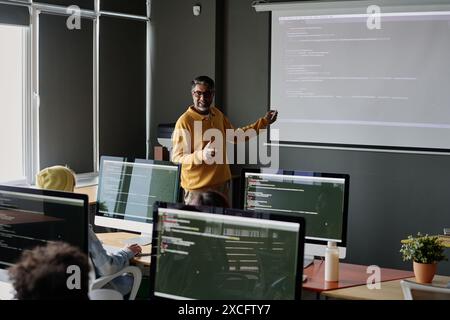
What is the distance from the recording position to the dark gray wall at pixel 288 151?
5363mm

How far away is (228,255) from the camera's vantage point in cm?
229

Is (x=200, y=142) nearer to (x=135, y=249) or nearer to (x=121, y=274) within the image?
(x=135, y=249)

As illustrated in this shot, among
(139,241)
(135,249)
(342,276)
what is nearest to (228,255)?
(342,276)

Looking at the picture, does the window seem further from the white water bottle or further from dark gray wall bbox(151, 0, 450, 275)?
the white water bottle

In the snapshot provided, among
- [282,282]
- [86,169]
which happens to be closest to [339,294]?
[282,282]

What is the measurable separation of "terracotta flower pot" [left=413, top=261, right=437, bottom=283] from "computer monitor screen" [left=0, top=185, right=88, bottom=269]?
149 cm

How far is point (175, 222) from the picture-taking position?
7.85 feet

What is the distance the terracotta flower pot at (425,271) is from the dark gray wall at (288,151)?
92.0 inches

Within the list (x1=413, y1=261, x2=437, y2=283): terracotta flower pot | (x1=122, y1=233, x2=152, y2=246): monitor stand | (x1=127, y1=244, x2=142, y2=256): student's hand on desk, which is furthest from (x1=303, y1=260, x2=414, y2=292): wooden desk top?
(x1=122, y1=233, x2=152, y2=246): monitor stand

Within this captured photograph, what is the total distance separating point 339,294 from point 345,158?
9.45 feet

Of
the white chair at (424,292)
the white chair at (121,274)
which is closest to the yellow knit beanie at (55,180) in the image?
the white chair at (121,274)

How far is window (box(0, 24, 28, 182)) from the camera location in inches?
202

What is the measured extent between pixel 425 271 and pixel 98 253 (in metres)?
1.47
